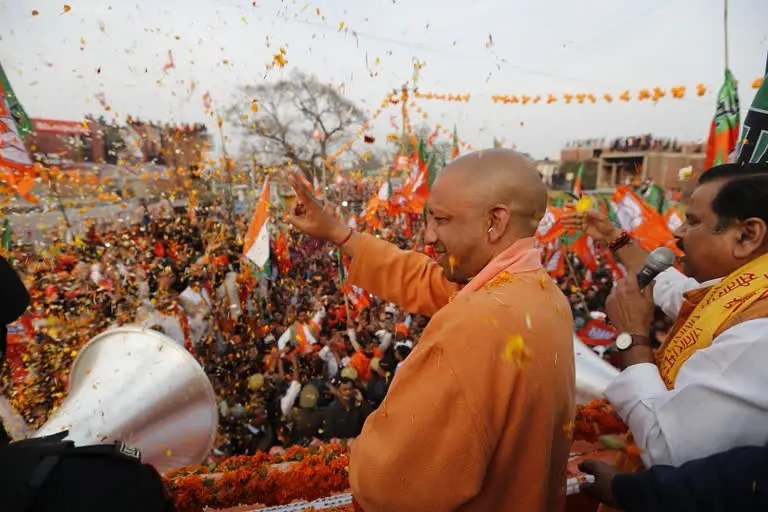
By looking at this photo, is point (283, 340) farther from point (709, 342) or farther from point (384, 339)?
point (709, 342)

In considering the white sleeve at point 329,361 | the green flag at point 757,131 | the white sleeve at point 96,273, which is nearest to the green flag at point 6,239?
the white sleeve at point 96,273

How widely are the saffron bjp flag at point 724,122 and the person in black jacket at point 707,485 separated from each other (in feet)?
15.4

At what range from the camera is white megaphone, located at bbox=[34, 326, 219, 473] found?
2.36m

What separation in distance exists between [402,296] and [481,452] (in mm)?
1382

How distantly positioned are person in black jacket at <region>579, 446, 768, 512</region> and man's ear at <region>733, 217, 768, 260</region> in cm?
82

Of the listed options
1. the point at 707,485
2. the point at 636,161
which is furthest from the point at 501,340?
the point at 636,161

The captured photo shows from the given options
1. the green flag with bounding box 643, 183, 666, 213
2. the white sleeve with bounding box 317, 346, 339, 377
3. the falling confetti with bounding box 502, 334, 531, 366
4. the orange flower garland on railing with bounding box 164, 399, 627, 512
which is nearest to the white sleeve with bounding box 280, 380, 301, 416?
the white sleeve with bounding box 317, 346, 339, 377

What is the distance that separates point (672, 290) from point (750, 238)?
5.09ft

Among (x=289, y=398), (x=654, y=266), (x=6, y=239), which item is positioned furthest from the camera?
(x=6, y=239)

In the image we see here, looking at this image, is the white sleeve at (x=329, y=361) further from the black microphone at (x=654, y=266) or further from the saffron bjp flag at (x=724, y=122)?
the saffron bjp flag at (x=724, y=122)

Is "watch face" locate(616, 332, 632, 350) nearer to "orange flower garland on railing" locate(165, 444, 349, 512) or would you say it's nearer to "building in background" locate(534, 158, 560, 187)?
"orange flower garland on railing" locate(165, 444, 349, 512)

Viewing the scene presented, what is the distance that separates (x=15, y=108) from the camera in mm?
5109

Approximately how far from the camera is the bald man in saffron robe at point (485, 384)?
53.1 inches

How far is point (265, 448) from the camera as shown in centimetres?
518
